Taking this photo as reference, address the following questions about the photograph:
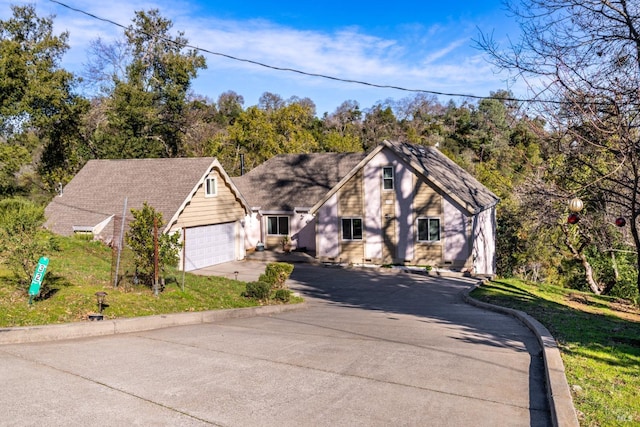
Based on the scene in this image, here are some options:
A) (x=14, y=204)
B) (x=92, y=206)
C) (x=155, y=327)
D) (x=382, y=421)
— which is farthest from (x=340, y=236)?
(x=382, y=421)

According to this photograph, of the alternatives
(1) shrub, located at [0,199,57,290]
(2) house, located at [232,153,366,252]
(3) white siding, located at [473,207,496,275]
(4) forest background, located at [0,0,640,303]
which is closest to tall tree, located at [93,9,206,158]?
(4) forest background, located at [0,0,640,303]

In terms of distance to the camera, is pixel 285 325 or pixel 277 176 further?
pixel 277 176

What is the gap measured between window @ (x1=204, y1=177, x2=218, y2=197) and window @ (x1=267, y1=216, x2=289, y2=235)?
6531mm

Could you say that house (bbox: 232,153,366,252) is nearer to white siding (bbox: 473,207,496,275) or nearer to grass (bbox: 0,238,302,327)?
white siding (bbox: 473,207,496,275)

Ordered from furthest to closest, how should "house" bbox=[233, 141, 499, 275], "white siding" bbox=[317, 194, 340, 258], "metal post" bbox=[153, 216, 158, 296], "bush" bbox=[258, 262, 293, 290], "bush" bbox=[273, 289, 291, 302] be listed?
"white siding" bbox=[317, 194, 340, 258], "house" bbox=[233, 141, 499, 275], "bush" bbox=[258, 262, 293, 290], "bush" bbox=[273, 289, 291, 302], "metal post" bbox=[153, 216, 158, 296]

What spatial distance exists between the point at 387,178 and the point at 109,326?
21.3 meters

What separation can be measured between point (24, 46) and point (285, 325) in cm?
2798

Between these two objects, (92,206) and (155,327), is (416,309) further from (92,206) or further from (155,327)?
(92,206)

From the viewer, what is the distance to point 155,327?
12.0 metres

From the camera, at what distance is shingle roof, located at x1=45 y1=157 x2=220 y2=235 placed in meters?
27.2

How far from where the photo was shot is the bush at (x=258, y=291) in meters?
16.9

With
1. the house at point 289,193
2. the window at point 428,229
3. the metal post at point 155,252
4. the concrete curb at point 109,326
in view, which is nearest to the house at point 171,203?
the house at point 289,193

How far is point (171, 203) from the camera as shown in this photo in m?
26.2

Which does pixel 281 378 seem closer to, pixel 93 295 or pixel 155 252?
pixel 93 295
